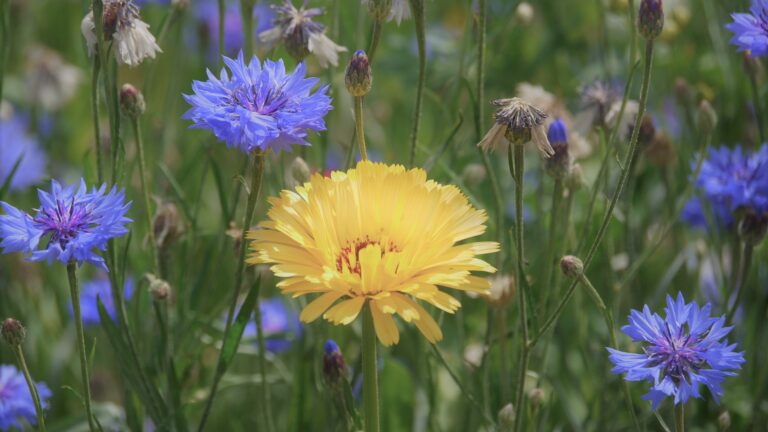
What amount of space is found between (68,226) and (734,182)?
2.88 ft

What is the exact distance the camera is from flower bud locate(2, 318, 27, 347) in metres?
1.00

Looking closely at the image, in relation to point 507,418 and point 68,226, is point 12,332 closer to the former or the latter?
point 68,226

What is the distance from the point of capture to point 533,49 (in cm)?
227

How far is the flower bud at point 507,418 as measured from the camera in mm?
1071

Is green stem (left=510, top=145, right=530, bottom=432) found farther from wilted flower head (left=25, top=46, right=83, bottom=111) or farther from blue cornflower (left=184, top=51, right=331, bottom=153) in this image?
wilted flower head (left=25, top=46, right=83, bottom=111)

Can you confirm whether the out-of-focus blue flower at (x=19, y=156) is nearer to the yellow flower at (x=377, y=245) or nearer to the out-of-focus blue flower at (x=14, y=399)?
the out-of-focus blue flower at (x=14, y=399)

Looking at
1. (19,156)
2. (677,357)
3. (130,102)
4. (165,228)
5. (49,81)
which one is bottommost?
(677,357)

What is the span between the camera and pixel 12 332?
1.00 m

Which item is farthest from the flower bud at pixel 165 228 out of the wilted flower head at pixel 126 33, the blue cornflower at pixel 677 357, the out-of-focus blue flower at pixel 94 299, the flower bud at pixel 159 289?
the blue cornflower at pixel 677 357

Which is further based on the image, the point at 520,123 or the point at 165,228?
the point at 165,228

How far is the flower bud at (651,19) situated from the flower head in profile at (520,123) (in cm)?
16

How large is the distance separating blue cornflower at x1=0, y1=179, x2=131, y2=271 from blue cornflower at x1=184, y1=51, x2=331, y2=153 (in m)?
0.12

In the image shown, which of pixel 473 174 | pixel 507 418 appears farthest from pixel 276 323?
pixel 507 418

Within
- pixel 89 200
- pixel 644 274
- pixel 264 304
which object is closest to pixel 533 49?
pixel 644 274
